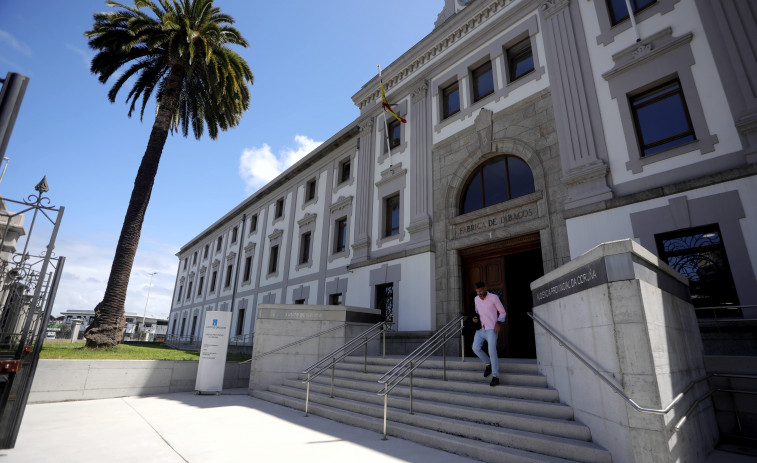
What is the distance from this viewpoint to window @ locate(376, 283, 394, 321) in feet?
47.5

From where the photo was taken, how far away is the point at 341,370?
10523mm

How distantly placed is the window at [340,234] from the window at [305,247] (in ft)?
9.69

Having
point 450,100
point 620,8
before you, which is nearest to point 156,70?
point 450,100

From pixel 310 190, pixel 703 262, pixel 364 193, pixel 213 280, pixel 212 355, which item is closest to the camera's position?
pixel 703 262

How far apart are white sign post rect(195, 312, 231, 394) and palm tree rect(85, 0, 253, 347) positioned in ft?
14.2

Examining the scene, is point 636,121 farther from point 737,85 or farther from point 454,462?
point 454,462

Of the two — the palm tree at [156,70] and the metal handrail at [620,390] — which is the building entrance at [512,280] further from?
the palm tree at [156,70]

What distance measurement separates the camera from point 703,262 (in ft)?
25.8

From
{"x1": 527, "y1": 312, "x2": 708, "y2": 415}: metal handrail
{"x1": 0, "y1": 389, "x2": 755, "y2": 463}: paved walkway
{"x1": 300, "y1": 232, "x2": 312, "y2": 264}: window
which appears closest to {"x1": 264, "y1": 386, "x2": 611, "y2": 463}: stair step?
{"x1": 0, "y1": 389, "x2": 755, "y2": 463}: paved walkway

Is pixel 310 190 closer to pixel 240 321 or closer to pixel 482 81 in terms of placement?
pixel 240 321

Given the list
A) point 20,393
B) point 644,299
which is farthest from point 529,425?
point 20,393

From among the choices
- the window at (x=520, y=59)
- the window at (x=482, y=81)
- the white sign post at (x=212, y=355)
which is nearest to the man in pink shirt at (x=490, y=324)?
the white sign post at (x=212, y=355)

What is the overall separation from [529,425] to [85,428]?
7638 mm

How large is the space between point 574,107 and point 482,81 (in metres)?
4.32
